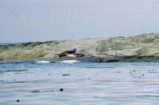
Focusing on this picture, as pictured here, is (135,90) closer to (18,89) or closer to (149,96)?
(149,96)

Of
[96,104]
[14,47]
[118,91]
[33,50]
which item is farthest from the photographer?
[14,47]

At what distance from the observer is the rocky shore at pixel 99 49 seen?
321 ft

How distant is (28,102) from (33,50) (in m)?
89.2

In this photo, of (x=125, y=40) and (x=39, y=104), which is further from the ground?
(x=125, y=40)

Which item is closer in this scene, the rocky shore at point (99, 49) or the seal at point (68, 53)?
the rocky shore at point (99, 49)

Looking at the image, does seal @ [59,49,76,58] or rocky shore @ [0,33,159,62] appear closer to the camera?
rocky shore @ [0,33,159,62]

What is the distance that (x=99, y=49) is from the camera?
108625 mm

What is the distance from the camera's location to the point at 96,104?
2770cm

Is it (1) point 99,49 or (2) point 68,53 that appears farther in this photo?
(1) point 99,49

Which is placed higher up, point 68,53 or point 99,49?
point 99,49

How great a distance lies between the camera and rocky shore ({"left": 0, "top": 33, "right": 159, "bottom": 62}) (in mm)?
97869

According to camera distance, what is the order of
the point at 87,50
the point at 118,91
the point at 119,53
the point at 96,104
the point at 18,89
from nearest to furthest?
1. the point at 96,104
2. the point at 118,91
3. the point at 18,89
4. the point at 119,53
5. the point at 87,50

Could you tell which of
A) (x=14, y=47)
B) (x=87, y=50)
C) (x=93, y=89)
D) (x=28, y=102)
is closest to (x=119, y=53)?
(x=87, y=50)

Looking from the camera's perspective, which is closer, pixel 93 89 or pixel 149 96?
pixel 149 96
